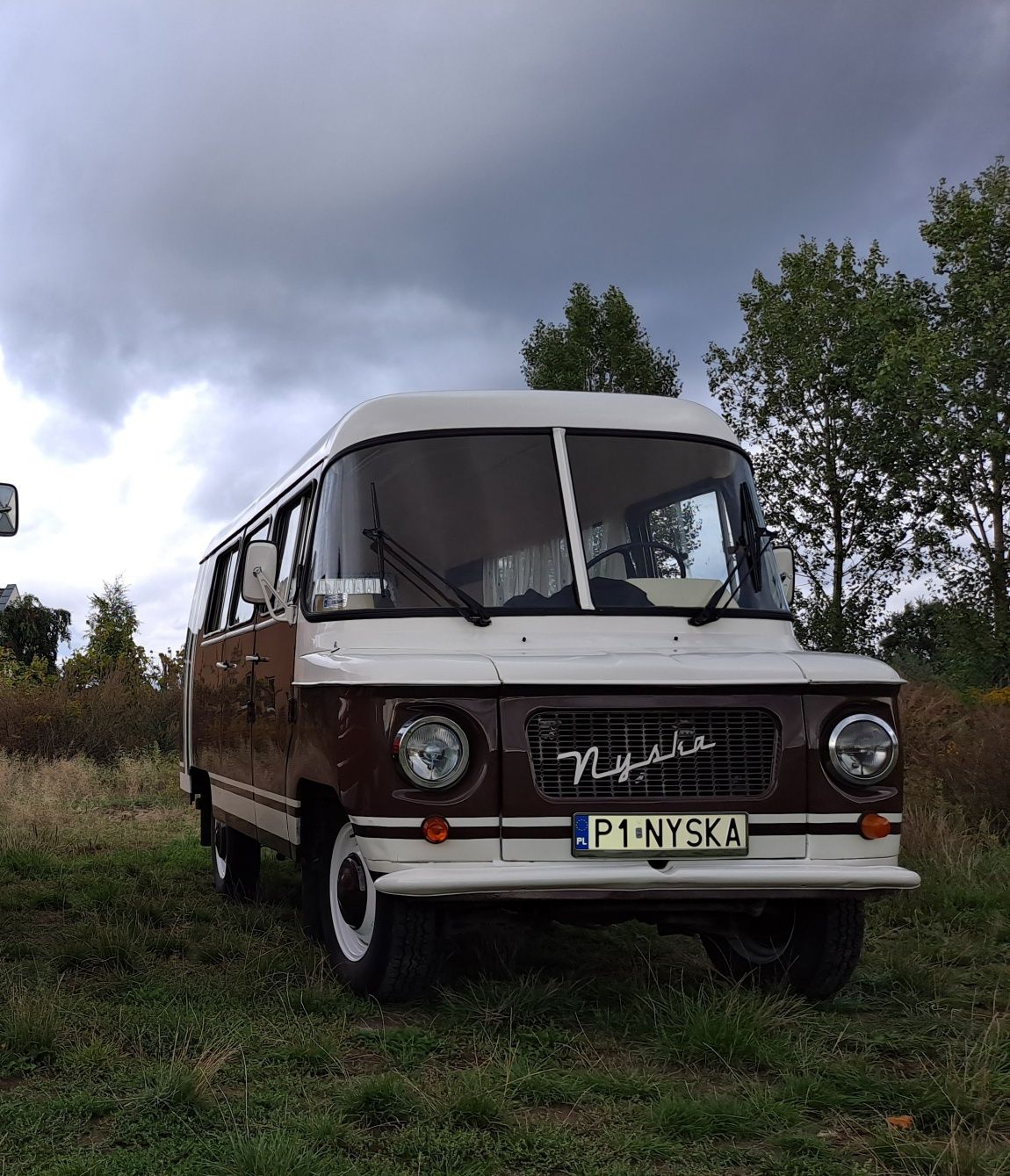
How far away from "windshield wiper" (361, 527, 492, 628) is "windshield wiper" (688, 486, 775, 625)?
107cm

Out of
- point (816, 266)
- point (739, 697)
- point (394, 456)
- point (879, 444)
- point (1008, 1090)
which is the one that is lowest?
point (1008, 1090)

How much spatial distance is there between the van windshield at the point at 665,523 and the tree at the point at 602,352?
33.9 m

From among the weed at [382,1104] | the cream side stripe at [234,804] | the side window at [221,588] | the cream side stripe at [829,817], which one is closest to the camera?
the weed at [382,1104]

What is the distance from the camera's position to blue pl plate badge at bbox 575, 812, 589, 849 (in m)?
4.99

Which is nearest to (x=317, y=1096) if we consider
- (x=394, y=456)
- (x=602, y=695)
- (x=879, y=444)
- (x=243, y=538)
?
(x=602, y=695)

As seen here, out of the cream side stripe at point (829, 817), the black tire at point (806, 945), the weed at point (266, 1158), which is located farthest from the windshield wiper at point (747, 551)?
the weed at point (266, 1158)

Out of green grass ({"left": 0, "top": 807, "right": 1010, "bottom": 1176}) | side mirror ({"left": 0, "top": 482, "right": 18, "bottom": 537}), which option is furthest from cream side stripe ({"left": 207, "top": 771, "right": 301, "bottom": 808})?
side mirror ({"left": 0, "top": 482, "right": 18, "bottom": 537})

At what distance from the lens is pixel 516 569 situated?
5871 millimetres

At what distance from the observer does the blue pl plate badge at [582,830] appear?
4988 mm

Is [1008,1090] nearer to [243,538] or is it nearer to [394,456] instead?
[394,456]

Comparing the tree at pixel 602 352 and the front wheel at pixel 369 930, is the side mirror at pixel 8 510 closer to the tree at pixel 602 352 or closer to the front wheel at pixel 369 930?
the front wheel at pixel 369 930

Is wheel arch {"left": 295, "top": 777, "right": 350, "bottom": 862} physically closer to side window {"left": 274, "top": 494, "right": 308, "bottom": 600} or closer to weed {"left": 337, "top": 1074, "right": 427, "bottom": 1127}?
side window {"left": 274, "top": 494, "right": 308, "bottom": 600}

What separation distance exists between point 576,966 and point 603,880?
175 cm

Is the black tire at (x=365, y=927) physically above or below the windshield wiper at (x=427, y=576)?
below
